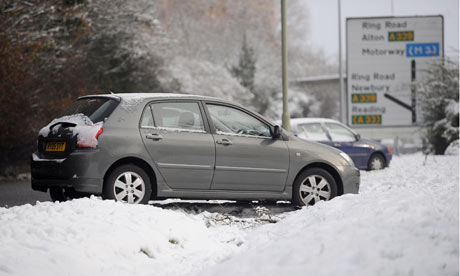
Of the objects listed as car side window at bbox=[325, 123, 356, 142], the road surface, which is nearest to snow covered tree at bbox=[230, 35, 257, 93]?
car side window at bbox=[325, 123, 356, 142]

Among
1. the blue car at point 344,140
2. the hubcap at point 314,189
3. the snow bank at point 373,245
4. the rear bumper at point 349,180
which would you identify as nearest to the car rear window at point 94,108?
the hubcap at point 314,189

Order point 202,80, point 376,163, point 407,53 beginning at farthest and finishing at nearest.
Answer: point 202,80, point 407,53, point 376,163

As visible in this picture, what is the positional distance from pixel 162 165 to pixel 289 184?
1.94m

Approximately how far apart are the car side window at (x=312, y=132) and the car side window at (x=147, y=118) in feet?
32.4

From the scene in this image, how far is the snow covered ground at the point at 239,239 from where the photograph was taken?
5.04 meters

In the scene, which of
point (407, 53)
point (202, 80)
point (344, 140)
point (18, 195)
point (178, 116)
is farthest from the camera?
point (202, 80)

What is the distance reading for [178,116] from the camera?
991 cm

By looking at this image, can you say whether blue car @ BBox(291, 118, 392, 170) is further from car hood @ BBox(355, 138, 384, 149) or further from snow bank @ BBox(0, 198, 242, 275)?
snow bank @ BBox(0, 198, 242, 275)

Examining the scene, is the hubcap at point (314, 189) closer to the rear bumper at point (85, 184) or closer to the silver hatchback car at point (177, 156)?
the silver hatchback car at point (177, 156)

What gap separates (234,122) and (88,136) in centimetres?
217

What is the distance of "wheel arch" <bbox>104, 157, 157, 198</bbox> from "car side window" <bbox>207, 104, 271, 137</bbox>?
3.73ft

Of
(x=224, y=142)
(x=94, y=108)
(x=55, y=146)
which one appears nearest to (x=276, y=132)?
(x=224, y=142)

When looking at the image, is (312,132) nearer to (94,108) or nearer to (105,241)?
(94,108)

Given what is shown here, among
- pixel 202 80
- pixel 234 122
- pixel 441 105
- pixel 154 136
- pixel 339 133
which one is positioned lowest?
pixel 339 133
